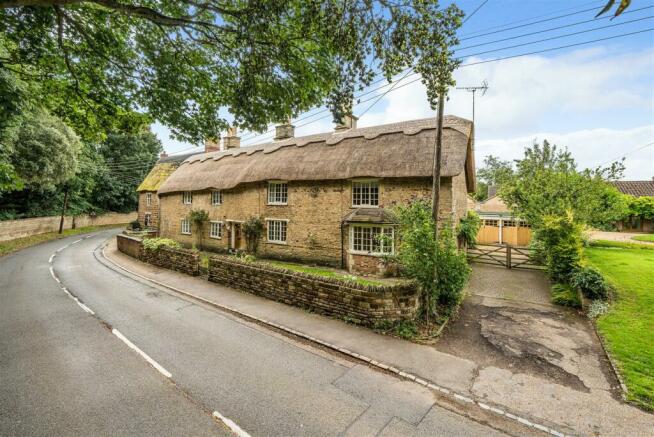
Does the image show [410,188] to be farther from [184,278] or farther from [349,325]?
[184,278]

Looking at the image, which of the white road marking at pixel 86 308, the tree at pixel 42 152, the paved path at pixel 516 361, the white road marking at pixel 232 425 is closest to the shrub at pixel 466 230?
the paved path at pixel 516 361

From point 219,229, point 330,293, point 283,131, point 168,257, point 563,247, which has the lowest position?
point 168,257

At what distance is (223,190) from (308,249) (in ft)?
29.9

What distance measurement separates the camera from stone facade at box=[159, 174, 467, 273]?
1491cm

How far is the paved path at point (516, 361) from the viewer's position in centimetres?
483

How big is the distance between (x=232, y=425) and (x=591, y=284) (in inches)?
477

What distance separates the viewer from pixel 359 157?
53.0ft

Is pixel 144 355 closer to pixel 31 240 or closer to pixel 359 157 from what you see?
pixel 359 157

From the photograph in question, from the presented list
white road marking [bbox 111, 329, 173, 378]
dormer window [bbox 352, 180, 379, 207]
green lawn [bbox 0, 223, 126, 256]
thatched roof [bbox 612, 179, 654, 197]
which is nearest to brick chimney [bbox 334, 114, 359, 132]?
dormer window [bbox 352, 180, 379, 207]

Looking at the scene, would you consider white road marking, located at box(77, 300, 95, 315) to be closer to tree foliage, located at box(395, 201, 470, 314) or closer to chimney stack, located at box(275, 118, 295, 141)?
tree foliage, located at box(395, 201, 470, 314)

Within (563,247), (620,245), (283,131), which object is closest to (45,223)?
(283,131)

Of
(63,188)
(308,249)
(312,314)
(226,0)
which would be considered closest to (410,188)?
(308,249)

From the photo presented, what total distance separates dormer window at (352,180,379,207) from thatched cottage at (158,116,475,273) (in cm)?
6

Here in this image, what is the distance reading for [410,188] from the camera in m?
14.7
